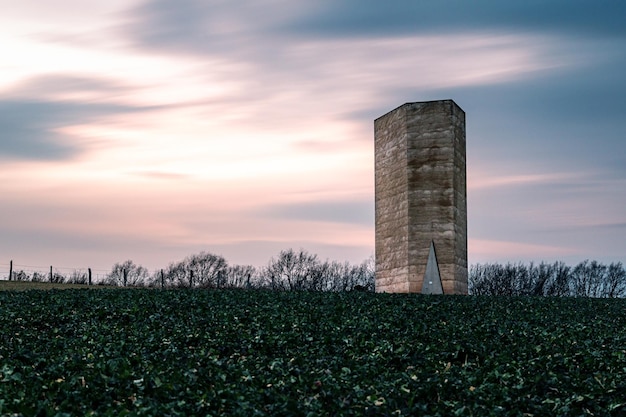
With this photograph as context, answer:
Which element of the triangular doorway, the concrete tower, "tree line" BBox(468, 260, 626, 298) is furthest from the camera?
"tree line" BBox(468, 260, 626, 298)

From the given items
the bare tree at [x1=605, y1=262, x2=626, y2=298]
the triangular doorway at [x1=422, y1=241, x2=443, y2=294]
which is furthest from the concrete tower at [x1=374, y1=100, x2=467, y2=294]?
the bare tree at [x1=605, y1=262, x2=626, y2=298]

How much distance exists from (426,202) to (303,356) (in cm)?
1615

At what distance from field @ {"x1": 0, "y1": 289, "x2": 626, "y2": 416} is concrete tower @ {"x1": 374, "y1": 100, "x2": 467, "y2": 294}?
7794mm

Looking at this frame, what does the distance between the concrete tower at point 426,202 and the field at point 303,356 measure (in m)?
7.79

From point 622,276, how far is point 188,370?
7872cm

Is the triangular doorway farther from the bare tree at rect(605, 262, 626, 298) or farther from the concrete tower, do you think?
the bare tree at rect(605, 262, 626, 298)

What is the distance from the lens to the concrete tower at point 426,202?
29.3 m

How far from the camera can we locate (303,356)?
46.8ft

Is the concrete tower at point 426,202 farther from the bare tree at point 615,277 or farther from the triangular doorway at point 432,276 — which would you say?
the bare tree at point 615,277

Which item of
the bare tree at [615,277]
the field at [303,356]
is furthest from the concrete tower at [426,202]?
the bare tree at [615,277]

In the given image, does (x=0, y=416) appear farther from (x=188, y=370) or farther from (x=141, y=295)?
(x=141, y=295)

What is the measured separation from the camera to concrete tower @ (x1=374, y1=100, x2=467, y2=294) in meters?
29.3

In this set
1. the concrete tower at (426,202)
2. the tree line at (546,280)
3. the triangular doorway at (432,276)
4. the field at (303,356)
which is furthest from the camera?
the tree line at (546,280)

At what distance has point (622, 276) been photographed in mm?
82562
